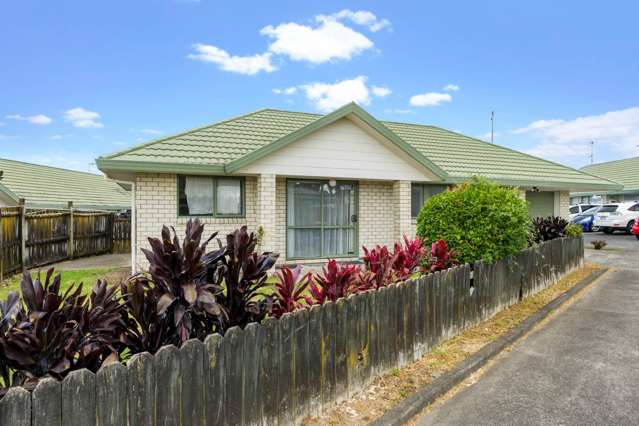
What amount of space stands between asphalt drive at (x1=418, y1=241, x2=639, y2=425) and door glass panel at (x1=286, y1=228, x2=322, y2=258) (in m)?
6.79

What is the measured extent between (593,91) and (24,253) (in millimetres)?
24907

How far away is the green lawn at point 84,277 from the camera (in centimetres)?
942

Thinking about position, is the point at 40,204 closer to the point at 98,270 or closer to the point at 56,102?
the point at 56,102

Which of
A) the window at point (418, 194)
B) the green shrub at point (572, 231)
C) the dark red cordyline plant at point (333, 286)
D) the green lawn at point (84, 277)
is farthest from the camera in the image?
the window at point (418, 194)

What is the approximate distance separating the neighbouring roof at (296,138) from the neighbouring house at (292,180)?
0.04 meters

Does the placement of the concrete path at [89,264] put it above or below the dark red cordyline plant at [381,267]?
below

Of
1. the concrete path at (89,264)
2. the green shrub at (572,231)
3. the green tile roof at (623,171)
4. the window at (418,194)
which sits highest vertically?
the green tile roof at (623,171)

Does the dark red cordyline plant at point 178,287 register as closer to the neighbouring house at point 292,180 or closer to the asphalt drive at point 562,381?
the asphalt drive at point 562,381

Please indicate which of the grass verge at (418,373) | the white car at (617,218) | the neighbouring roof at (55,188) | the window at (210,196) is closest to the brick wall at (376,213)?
the window at (210,196)

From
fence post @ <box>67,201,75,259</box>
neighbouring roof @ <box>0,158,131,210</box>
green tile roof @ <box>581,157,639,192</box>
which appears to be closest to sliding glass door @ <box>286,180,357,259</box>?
fence post @ <box>67,201,75,259</box>

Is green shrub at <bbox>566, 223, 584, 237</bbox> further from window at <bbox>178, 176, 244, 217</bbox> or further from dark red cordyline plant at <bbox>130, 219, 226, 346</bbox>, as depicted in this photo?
dark red cordyline plant at <bbox>130, 219, 226, 346</bbox>

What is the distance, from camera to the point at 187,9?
11500 millimetres

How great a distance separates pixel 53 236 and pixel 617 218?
29.8 m

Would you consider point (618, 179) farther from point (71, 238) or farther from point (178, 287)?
point (178, 287)
